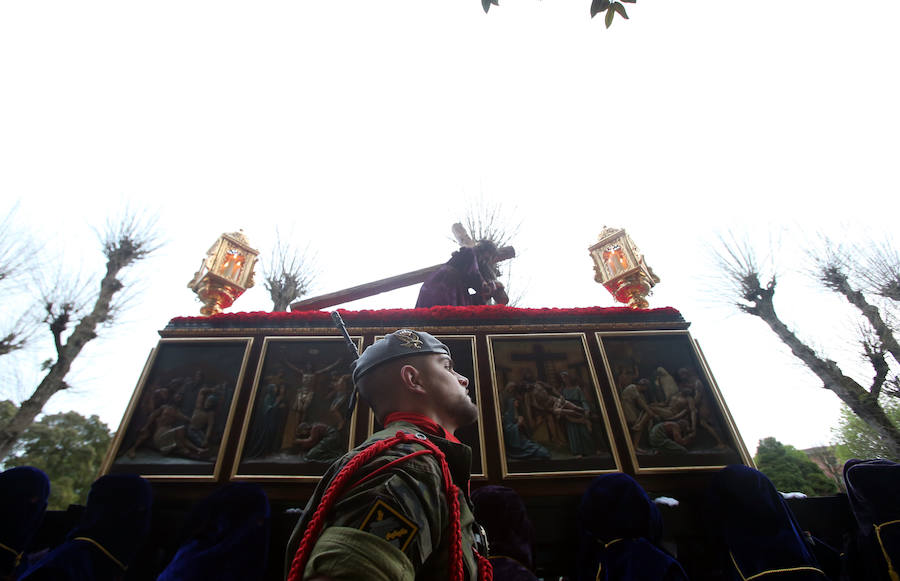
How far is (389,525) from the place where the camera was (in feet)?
4.19

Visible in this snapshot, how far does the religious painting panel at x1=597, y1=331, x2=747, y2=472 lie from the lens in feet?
16.0

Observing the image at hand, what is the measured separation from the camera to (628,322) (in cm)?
622

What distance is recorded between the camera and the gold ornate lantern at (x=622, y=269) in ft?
27.0

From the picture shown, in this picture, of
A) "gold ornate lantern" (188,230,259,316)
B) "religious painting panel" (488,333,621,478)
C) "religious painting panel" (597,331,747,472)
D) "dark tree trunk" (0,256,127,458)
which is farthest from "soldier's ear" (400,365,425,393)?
"dark tree trunk" (0,256,127,458)

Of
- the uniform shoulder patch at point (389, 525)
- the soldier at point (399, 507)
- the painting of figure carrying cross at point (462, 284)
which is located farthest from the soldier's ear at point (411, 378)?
the painting of figure carrying cross at point (462, 284)

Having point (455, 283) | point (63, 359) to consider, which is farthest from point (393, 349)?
point (63, 359)

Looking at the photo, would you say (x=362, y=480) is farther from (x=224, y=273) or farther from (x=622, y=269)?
(x=622, y=269)

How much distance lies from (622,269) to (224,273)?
8618mm

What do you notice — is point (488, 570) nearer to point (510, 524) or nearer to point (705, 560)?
point (510, 524)

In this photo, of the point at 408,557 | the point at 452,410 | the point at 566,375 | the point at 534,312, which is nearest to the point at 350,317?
the point at 534,312

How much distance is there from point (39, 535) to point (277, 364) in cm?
304

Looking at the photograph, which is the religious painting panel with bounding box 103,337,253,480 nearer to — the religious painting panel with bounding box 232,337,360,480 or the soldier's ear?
the religious painting panel with bounding box 232,337,360,480

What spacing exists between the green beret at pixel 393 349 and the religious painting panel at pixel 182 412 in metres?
3.67

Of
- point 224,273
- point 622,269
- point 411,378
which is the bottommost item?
point 411,378
